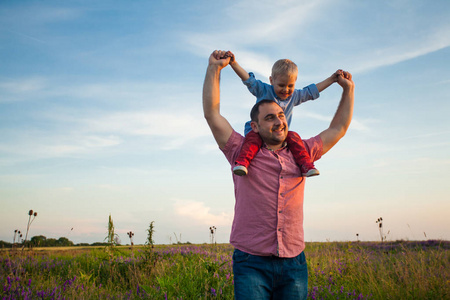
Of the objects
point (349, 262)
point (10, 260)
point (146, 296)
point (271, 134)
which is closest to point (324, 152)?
point (271, 134)

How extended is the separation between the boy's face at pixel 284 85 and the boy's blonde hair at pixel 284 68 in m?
0.04

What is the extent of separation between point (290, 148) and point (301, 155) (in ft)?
0.50

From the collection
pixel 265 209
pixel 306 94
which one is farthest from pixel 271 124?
pixel 306 94

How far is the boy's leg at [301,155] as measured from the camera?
3.15 m

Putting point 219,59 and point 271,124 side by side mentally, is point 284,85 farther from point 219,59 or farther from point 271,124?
point 271,124

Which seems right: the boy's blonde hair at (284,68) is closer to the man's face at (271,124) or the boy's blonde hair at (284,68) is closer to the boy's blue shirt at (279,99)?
the boy's blue shirt at (279,99)

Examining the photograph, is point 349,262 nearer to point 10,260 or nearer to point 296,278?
point 296,278

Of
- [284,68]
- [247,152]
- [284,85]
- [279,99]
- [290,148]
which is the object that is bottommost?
[247,152]

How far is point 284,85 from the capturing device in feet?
16.4

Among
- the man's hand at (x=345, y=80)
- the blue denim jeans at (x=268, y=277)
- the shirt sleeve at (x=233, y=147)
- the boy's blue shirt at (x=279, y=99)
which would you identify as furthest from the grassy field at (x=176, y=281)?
the man's hand at (x=345, y=80)

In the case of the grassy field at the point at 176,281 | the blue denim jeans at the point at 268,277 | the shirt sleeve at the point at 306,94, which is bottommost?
the grassy field at the point at 176,281

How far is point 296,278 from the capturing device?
2906 millimetres

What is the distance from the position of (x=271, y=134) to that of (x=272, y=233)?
2.79 ft

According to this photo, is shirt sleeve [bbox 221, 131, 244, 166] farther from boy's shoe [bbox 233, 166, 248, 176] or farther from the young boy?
the young boy
